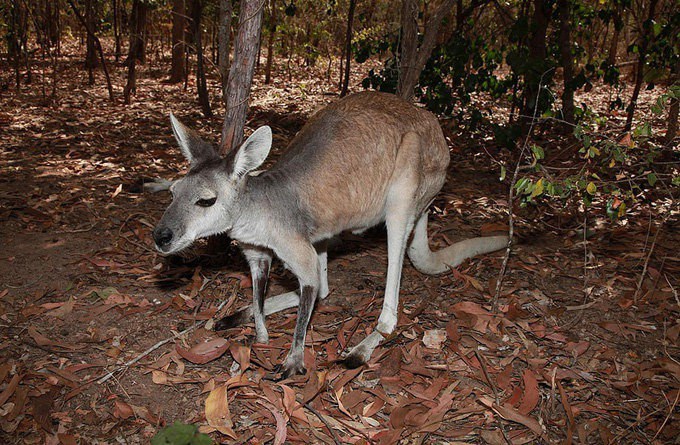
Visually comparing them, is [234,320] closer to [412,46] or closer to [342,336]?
[342,336]

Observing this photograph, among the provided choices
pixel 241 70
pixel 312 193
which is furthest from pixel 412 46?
pixel 312 193

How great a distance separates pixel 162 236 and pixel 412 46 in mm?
3087

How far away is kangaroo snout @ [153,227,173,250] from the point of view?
2.88 meters

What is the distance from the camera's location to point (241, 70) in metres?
3.78

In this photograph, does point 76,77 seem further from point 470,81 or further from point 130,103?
point 470,81

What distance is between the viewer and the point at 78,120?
7715 millimetres

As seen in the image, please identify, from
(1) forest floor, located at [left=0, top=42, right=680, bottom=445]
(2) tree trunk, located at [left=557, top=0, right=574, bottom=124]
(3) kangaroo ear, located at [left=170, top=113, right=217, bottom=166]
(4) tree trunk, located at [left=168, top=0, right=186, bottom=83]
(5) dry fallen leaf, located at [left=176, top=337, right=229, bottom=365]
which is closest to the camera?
(1) forest floor, located at [left=0, top=42, right=680, bottom=445]

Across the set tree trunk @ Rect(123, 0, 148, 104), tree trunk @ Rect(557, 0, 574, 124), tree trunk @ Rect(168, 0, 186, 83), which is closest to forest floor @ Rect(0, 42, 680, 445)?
tree trunk @ Rect(557, 0, 574, 124)

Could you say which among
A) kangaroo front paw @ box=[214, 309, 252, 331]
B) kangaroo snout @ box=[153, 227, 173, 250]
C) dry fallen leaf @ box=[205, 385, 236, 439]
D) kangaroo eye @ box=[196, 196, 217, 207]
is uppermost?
kangaroo eye @ box=[196, 196, 217, 207]

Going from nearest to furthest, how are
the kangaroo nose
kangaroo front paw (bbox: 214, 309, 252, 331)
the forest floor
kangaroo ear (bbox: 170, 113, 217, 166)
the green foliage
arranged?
the green foliage, the kangaroo nose, the forest floor, kangaroo ear (bbox: 170, 113, 217, 166), kangaroo front paw (bbox: 214, 309, 252, 331)

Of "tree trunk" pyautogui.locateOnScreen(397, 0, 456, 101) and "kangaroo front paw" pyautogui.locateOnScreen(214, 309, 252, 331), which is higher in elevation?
"tree trunk" pyautogui.locateOnScreen(397, 0, 456, 101)

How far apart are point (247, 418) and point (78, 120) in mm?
6116

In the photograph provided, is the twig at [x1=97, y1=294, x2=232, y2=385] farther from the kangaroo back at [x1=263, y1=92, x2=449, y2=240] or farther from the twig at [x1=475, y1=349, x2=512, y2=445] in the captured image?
the twig at [x1=475, y1=349, x2=512, y2=445]

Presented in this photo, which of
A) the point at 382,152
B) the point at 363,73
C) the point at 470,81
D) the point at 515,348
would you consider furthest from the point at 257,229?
the point at 363,73
